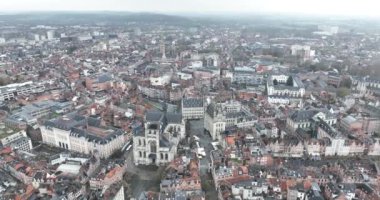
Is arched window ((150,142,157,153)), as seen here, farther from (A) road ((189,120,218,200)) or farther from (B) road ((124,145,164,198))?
(A) road ((189,120,218,200))

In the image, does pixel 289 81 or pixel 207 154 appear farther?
pixel 289 81

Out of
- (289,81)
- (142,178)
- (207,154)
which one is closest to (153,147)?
(142,178)

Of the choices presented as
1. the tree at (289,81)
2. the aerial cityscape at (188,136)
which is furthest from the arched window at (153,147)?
the tree at (289,81)

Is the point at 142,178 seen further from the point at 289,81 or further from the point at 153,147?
the point at 289,81

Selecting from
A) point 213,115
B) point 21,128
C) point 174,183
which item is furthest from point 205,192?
point 21,128

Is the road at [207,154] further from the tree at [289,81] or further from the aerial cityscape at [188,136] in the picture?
the tree at [289,81]

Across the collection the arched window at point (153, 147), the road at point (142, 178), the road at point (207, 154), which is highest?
the arched window at point (153, 147)

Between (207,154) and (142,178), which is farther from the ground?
(207,154)

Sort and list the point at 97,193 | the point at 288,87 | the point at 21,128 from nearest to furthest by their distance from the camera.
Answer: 1. the point at 97,193
2. the point at 21,128
3. the point at 288,87

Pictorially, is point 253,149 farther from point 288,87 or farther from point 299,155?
point 288,87

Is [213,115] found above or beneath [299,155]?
above

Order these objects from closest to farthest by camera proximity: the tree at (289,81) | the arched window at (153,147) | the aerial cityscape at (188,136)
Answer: the aerial cityscape at (188,136)
the arched window at (153,147)
the tree at (289,81)
